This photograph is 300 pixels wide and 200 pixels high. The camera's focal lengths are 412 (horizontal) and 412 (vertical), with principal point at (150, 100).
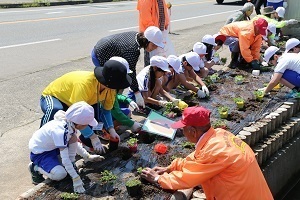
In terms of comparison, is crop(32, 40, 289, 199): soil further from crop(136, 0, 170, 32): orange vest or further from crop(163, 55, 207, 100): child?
crop(136, 0, 170, 32): orange vest

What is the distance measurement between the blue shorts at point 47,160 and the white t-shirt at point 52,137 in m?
0.05

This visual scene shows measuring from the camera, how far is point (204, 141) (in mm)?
3246

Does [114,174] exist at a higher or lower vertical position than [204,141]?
lower

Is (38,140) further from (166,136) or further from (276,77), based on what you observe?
(276,77)

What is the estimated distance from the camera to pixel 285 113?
19.6ft

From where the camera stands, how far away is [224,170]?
318cm

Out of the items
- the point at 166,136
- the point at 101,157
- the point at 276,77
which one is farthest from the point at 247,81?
the point at 101,157

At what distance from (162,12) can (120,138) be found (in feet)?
8.27

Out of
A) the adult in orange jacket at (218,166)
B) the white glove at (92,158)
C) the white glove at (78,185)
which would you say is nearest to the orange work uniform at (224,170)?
the adult in orange jacket at (218,166)

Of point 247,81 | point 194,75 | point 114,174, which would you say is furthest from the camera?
point 247,81

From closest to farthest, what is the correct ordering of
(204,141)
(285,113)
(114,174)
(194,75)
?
(204,141) → (114,174) → (285,113) → (194,75)

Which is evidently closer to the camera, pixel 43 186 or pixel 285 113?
pixel 43 186

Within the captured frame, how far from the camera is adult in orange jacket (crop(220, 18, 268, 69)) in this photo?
25.1 ft

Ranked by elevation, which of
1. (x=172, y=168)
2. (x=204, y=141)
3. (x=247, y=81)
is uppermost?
(x=204, y=141)
